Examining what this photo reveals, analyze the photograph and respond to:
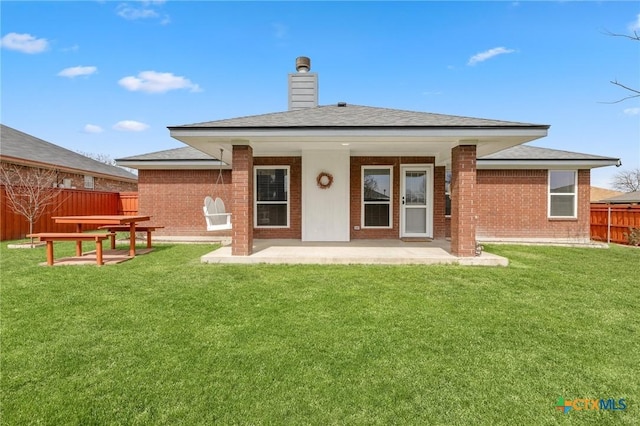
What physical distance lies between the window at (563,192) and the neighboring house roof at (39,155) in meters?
19.8

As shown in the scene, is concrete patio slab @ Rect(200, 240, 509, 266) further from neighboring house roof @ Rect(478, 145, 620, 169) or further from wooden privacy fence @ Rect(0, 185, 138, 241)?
wooden privacy fence @ Rect(0, 185, 138, 241)

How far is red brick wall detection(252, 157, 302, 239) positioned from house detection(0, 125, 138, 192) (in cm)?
1045

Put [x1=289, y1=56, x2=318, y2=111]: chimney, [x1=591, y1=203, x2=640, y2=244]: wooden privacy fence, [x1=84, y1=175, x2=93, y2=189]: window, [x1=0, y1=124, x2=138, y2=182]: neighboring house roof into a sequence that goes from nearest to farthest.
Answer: [x1=289, y1=56, x2=318, y2=111]: chimney
[x1=591, y1=203, x2=640, y2=244]: wooden privacy fence
[x1=0, y1=124, x2=138, y2=182]: neighboring house roof
[x1=84, y1=175, x2=93, y2=189]: window

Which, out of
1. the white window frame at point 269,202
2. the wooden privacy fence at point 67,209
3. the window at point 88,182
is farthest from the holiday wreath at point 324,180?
the window at point 88,182

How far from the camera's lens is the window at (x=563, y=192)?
10703 millimetres

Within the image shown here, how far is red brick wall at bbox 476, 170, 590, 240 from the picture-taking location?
10.7 m

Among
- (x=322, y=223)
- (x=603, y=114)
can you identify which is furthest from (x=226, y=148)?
(x=603, y=114)

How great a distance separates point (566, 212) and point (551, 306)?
8.71m

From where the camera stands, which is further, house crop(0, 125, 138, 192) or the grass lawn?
house crop(0, 125, 138, 192)

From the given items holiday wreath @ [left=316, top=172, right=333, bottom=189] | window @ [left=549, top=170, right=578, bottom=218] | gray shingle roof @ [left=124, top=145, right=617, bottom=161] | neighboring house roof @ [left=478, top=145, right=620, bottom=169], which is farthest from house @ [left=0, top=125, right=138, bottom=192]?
window @ [left=549, top=170, right=578, bottom=218]

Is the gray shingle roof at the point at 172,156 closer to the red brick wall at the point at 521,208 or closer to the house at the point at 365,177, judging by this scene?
the house at the point at 365,177

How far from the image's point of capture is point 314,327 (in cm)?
338

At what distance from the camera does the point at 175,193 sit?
11.0 meters

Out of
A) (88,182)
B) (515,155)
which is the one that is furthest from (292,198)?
(88,182)
